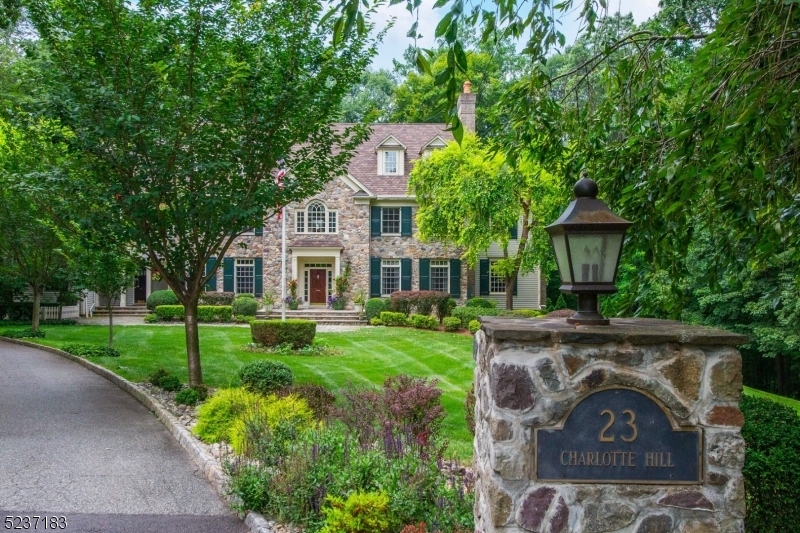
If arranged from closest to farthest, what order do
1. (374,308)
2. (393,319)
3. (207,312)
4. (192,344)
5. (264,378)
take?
(264,378)
(192,344)
(393,319)
(207,312)
(374,308)

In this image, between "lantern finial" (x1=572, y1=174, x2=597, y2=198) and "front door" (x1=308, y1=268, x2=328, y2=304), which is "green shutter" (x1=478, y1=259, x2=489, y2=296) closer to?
"front door" (x1=308, y1=268, x2=328, y2=304)

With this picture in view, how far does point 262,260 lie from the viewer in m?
26.7

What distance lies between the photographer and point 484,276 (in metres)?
26.5

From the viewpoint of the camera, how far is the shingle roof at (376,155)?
2720 centimetres

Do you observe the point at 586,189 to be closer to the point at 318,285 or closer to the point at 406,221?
the point at 406,221

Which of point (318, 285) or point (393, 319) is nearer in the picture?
point (393, 319)

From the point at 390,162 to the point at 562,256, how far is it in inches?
985

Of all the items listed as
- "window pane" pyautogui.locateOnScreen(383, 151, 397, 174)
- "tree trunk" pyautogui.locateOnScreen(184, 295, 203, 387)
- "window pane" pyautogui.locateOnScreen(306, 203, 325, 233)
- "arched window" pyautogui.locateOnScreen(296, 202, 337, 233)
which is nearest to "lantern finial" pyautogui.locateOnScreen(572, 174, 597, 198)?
"tree trunk" pyautogui.locateOnScreen(184, 295, 203, 387)

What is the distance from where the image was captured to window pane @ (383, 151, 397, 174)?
27953 millimetres

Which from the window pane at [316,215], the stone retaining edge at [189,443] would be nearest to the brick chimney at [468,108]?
the window pane at [316,215]

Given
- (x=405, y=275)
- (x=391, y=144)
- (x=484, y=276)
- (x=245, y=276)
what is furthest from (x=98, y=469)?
(x=391, y=144)

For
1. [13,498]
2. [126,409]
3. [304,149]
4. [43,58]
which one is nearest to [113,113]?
[43,58]

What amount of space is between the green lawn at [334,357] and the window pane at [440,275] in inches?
196

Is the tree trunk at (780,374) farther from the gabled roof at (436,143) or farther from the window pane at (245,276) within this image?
the window pane at (245,276)
